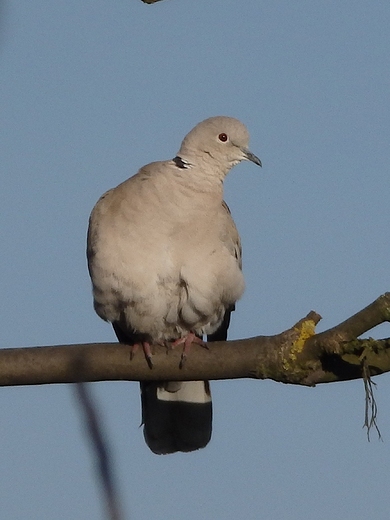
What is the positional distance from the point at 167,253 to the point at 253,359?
1140 millimetres

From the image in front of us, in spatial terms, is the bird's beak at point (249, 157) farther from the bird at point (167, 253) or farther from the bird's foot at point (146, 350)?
the bird's foot at point (146, 350)

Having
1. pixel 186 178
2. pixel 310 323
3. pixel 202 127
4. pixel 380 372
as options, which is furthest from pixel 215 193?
pixel 380 372

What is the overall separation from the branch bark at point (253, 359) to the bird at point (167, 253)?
0.50m

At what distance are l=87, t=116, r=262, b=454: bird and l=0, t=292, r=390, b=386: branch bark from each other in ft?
1.64

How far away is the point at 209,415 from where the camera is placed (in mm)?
5008

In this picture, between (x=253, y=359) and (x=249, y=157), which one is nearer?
(x=253, y=359)

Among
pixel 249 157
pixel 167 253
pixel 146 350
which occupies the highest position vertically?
pixel 249 157

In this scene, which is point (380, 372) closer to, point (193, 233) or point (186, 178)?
point (193, 233)

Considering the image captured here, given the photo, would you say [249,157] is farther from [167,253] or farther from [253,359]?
[253,359]

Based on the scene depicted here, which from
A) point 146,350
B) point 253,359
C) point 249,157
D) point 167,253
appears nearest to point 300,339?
point 253,359

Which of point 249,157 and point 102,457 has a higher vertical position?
point 249,157

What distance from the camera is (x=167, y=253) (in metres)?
4.18

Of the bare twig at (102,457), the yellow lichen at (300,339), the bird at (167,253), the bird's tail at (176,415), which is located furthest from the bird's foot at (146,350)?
the bare twig at (102,457)

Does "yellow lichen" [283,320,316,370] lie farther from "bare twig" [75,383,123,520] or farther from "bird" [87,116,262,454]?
"bare twig" [75,383,123,520]
